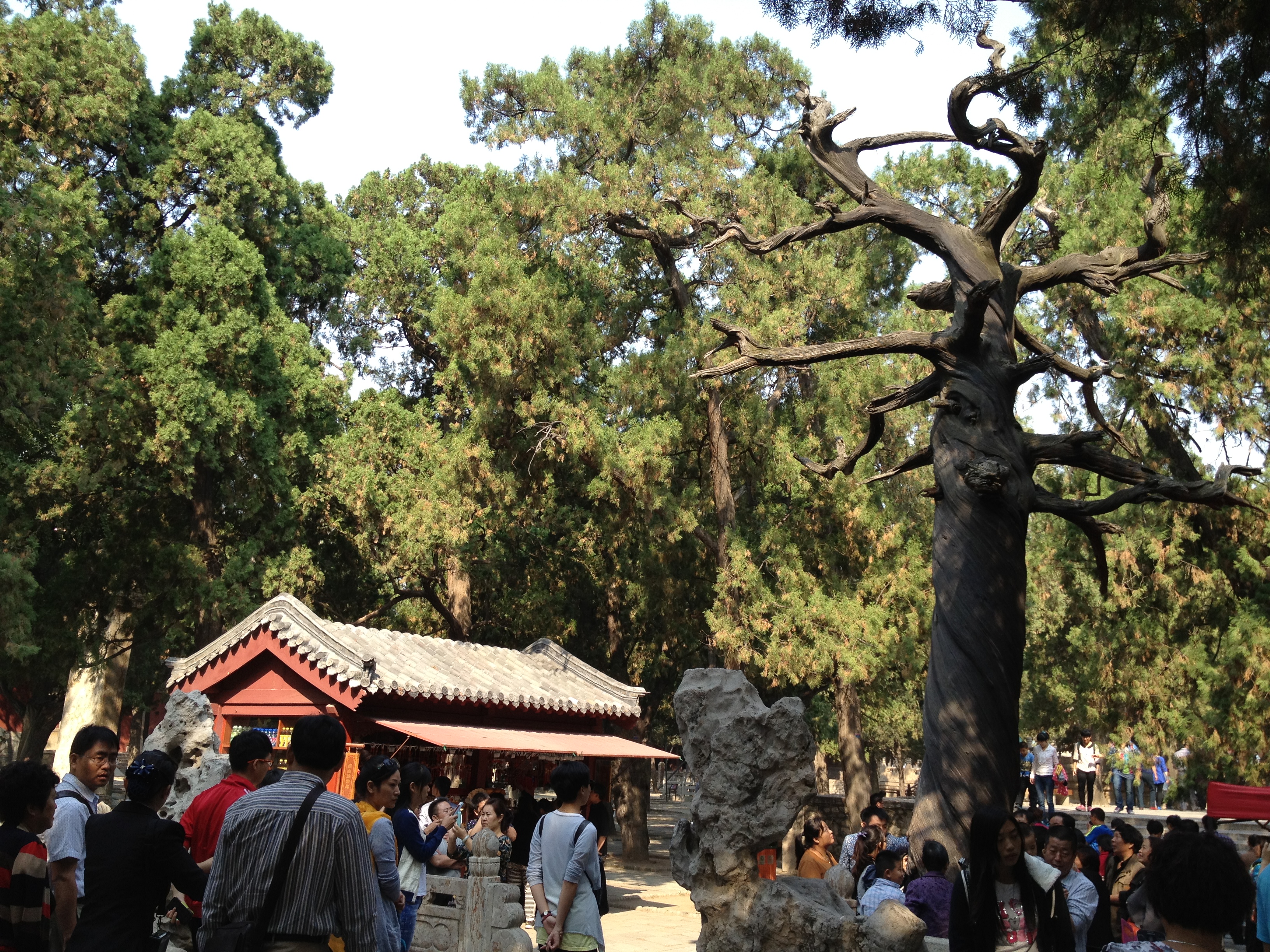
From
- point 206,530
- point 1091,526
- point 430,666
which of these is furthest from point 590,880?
point 206,530

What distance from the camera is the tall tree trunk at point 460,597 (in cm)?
1947

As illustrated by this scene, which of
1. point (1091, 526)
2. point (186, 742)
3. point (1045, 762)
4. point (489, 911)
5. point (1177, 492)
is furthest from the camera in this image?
point (1045, 762)

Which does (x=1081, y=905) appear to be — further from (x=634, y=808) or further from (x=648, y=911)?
(x=634, y=808)

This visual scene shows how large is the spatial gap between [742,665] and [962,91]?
12.1 meters

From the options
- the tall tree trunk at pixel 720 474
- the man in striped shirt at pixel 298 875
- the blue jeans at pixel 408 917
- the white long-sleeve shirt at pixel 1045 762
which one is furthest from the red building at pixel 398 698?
the man in striped shirt at pixel 298 875

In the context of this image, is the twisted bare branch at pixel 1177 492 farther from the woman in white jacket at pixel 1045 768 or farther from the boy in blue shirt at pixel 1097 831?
the woman in white jacket at pixel 1045 768

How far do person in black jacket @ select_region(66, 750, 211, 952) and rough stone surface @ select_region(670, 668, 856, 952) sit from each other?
212 centimetres

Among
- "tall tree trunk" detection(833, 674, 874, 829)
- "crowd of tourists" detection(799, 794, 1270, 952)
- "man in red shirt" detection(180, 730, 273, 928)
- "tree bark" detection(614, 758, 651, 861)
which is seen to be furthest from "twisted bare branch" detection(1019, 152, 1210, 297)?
"tree bark" detection(614, 758, 651, 861)

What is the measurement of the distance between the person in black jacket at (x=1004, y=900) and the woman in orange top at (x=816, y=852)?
2.46 metres

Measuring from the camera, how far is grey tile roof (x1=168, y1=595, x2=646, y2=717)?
1199 cm

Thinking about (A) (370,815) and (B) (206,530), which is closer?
(A) (370,815)

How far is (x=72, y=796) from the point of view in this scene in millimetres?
4156

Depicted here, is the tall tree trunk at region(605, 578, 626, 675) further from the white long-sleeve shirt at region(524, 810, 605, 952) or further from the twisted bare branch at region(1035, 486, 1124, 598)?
the white long-sleeve shirt at region(524, 810, 605, 952)

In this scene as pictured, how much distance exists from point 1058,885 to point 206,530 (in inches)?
738
